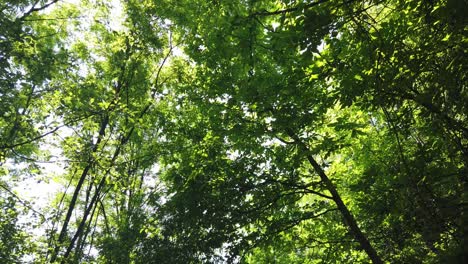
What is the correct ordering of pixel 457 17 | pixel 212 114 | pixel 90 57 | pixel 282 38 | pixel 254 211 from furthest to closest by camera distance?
pixel 90 57 < pixel 212 114 < pixel 254 211 < pixel 282 38 < pixel 457 17

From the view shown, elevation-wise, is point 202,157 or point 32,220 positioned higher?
point 32,220

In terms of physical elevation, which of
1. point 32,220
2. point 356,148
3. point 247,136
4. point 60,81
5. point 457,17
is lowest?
point 457,17

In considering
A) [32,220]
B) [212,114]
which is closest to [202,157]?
[212,114]

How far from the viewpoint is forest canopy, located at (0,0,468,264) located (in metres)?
3.54

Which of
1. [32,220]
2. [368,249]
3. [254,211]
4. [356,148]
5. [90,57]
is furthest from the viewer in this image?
[90,57]

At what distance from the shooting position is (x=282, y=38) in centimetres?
346

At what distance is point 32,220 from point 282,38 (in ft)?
40.5

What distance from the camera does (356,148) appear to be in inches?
408

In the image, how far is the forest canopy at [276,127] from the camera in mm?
3539

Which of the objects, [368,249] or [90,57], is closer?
[368,249]

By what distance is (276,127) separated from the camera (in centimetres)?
489

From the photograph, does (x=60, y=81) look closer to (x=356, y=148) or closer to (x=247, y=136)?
(x=247, y=136)

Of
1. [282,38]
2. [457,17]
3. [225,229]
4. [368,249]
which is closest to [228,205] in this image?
[225,229]

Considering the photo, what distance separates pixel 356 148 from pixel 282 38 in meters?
7.90
